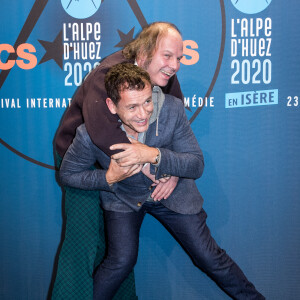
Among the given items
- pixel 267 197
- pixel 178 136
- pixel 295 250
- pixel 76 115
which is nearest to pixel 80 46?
pixel 76 115

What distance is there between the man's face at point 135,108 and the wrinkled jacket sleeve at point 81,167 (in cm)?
18

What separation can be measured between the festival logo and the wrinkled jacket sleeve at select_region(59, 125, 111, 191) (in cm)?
106

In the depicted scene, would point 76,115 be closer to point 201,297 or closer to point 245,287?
point 245,287

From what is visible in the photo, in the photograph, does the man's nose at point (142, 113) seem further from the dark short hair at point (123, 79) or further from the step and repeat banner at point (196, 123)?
the step and repeat banner at point (196, 123)

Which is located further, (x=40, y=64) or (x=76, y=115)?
(x=40, y=64)

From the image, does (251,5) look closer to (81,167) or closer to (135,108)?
(135,108)

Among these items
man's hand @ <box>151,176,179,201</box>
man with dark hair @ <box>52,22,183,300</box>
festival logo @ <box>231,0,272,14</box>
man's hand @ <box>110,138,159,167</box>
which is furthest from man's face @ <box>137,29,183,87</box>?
festival logo @ <box>231,0,272,14</box>

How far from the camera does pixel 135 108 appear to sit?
62.1 inches

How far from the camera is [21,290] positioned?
2357 millimetres

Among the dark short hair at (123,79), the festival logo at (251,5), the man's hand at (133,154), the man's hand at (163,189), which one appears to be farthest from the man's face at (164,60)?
the festival logo at (251,5)

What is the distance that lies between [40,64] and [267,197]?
146 cm

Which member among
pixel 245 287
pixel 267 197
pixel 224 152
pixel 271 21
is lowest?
pixel 245 287

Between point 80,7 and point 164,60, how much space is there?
70 cm

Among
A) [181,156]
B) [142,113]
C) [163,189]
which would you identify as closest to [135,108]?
[142,113]
